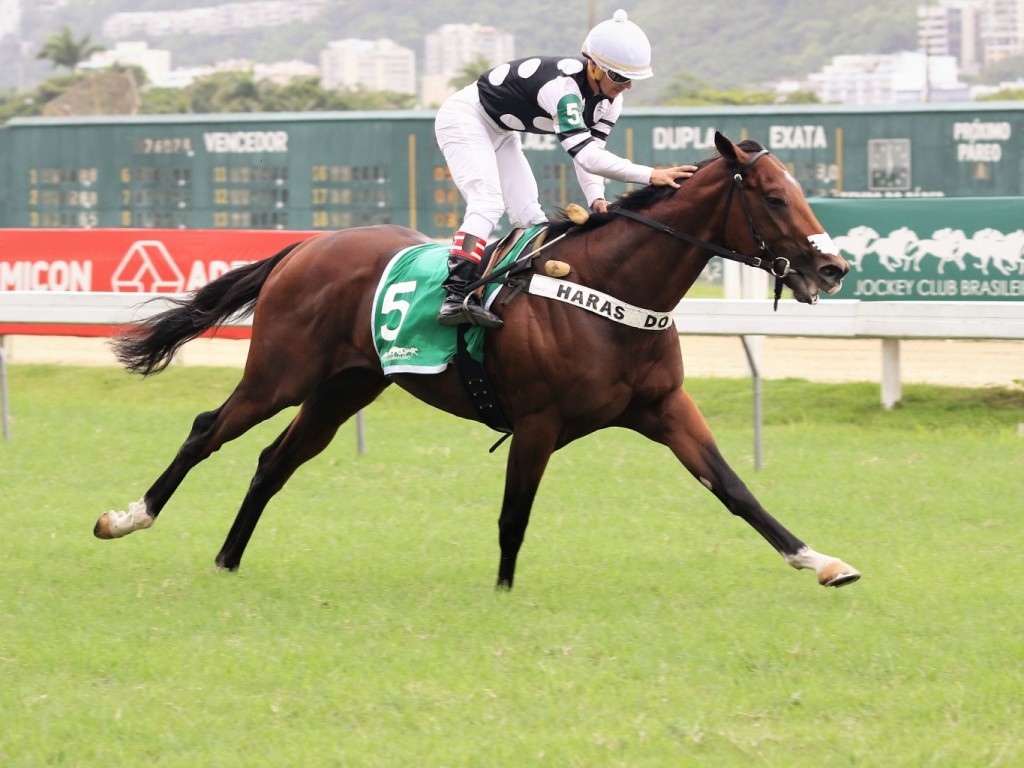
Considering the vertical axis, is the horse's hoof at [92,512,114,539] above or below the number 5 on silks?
below

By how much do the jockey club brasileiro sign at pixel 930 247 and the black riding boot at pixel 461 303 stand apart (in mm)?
5956

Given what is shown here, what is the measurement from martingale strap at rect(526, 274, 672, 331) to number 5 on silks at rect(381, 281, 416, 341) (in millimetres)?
701

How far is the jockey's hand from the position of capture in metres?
6.07

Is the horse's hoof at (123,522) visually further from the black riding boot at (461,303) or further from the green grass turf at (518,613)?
the black riding boot at (461,303)

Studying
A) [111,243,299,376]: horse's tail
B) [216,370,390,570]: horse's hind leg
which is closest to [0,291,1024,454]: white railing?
[111,243,299,376]: horse's tail

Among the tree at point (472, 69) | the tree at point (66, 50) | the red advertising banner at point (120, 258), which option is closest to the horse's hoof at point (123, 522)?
the red advertising banner at point (120, 258)

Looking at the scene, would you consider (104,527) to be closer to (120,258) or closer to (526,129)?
(526,129)

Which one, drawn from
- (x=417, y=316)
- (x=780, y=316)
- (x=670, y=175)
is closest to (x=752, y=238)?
(x=670, y=175)

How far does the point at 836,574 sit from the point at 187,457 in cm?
296

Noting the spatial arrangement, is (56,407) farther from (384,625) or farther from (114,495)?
(384,625)

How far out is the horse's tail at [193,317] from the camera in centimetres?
731

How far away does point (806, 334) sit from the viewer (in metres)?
9.61

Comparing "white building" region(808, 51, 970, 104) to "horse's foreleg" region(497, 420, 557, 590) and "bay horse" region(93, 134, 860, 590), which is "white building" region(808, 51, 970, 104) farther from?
"horse's foreleg" region(497, 420, 557, 590)

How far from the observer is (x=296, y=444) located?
7039 mm
